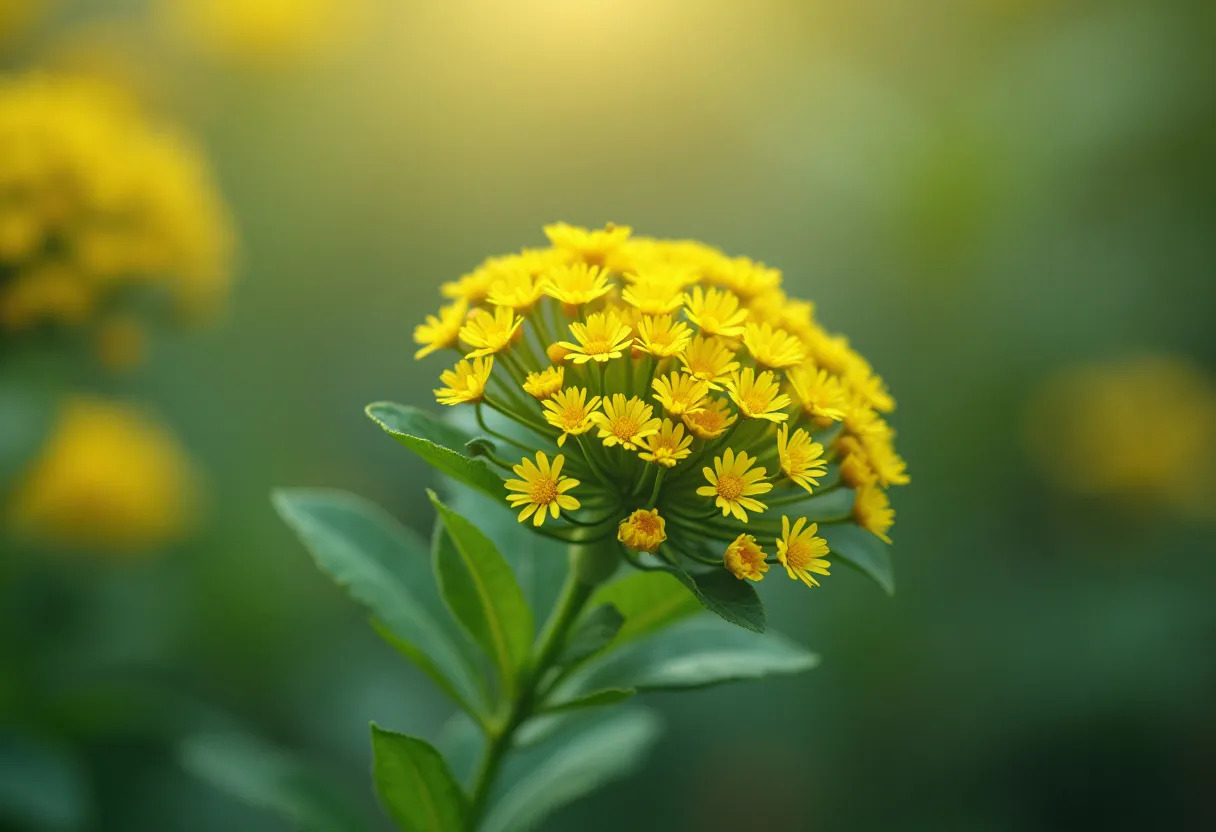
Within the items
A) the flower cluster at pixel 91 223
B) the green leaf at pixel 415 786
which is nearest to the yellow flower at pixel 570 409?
the green leaf at pixel 415 786

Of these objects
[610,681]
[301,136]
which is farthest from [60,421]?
[301,136]

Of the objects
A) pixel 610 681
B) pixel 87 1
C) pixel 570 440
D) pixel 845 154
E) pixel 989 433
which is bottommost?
pixel 610 681

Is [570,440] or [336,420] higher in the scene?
[336,420]

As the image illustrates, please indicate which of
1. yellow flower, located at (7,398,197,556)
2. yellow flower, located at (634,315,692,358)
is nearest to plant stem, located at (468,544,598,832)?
yellow flower, located at (634,315,692,358)

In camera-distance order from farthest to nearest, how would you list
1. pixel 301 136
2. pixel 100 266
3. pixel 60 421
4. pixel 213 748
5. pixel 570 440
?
1. pixel 301 136
2. pixel 60 421
3. pixel 100 266
4. pixel 213 748
5. pixel 570 440

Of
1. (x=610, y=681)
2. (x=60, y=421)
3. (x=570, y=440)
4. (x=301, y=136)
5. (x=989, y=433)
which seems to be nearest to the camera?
(x=570, y=440)

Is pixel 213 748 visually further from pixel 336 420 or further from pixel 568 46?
pixel 568 46
